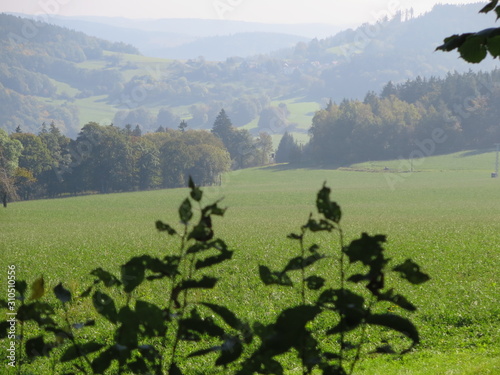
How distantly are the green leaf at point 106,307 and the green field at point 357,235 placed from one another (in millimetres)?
1989

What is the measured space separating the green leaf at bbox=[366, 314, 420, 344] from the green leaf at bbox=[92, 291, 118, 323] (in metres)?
1.00

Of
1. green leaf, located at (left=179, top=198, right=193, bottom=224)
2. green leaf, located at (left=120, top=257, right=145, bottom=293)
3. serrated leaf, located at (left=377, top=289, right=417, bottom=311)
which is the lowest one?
serrated leaf, located at (left=377, top=289, right=417, bottom=311)

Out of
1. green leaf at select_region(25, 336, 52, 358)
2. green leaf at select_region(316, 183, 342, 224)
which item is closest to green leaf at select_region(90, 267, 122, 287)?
green leaf at select_region(25, 336, 52, 358)

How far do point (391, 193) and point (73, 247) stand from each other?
58144 mm

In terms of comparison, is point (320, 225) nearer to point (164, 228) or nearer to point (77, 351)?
point (164, 228)

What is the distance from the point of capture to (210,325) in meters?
2.27

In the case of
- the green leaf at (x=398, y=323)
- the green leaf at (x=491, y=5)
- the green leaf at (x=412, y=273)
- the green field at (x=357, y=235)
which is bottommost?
the green field at (x=357, y=235)

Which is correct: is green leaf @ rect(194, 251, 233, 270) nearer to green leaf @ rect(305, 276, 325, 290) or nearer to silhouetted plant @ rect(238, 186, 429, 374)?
silhouetted plant @ rect(238, 186, 429, 374)

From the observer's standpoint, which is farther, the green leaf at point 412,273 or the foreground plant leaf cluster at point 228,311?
the green leaf at point 412,273

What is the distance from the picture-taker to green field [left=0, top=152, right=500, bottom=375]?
12590mm

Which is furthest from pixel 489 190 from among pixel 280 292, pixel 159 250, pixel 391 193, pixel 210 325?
pixel 210 325

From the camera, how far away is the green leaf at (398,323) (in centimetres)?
208

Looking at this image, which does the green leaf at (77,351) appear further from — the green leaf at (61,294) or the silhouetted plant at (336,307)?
the silhouetted plant at (336,307)

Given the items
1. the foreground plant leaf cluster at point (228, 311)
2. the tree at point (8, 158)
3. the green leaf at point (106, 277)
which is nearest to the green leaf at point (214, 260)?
the foreground plant leaf cluster at point (228, 311)
